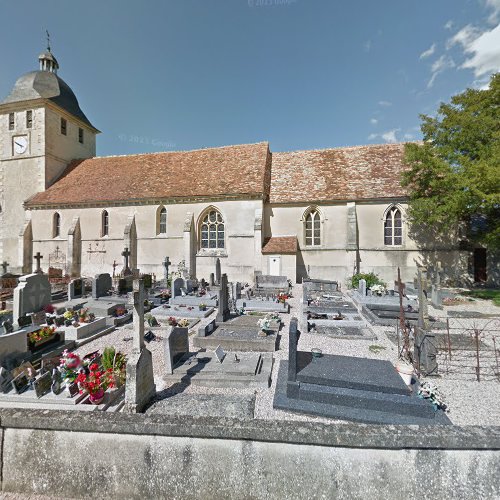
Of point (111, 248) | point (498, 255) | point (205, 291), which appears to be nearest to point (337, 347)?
point (205, 291)

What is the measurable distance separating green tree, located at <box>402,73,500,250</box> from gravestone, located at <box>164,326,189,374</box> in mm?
15067

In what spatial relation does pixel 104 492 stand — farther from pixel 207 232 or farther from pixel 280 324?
pixel 207 232

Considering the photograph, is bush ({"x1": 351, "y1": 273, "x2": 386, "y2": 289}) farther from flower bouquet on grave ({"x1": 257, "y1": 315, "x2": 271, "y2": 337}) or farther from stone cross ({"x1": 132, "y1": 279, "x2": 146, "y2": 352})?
stone cross ({"x1": 132, "y1": 279, "x2": 146, "y2": 352})

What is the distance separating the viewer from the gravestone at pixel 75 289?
1414 centimetres

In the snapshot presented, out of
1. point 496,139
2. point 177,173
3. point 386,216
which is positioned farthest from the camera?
point 177,173

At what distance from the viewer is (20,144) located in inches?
975

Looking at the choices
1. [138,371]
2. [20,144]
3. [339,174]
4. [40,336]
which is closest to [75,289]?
[40,336]

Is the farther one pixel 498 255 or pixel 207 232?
pixel 207 232

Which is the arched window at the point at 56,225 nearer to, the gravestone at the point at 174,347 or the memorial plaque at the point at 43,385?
the gravestone at the point at 174,347

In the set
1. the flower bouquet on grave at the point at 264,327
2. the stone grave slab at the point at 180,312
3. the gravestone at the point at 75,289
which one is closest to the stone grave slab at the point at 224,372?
the flower bouquet on grave at the point at 264,327

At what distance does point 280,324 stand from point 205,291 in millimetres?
6264

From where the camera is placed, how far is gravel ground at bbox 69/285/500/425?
525 cm

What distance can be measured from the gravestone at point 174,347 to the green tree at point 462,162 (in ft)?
49.4

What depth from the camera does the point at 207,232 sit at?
21531 millimetres
